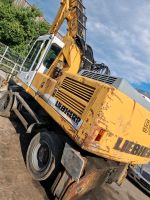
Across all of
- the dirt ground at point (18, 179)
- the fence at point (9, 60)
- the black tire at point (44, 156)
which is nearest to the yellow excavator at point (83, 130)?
the black tire at point (44, 156)

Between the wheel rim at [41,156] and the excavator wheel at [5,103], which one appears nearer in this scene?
the wheel rim at [41,156]

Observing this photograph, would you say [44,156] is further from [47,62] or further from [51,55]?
[51,55]

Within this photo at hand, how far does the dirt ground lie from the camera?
5.22 meters

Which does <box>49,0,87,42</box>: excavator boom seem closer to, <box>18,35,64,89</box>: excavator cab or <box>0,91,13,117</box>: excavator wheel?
<box>18,35,64,89</box>: excavator cab

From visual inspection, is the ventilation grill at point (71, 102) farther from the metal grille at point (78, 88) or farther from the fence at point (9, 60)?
the fence at point (9, 60)

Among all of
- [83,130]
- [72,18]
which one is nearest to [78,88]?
[83,130]

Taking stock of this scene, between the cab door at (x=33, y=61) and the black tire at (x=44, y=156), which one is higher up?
the cab door at (x=33, y=61)

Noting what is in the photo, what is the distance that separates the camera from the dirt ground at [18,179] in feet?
17.1

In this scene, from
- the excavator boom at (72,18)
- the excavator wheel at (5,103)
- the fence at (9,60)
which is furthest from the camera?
the fence at (9,60)

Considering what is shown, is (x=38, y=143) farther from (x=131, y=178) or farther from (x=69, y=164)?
(x=131, y=178)

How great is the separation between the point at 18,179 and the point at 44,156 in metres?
0.73

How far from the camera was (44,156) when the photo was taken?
6.07m

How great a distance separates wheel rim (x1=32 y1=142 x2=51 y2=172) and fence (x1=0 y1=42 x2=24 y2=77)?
12.8 m

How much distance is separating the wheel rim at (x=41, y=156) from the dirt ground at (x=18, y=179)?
275 millimetres
